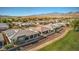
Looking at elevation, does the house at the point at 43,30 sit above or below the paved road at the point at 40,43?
above

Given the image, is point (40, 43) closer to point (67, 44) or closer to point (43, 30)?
point (43, 30)

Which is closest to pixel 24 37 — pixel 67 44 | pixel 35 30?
pixel 35 30

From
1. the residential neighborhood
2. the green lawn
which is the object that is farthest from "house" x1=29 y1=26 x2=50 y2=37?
the green lawn

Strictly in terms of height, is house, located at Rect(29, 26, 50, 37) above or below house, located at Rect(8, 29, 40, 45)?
above

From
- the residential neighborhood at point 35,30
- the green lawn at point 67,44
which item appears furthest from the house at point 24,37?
the green lawn at point 67,44

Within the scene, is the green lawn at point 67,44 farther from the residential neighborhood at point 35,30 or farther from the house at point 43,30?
the house at point 43,30

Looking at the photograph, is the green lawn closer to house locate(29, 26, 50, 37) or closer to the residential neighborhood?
the residential neighborhood

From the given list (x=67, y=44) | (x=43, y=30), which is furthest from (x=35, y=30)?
(x=67, y=44)

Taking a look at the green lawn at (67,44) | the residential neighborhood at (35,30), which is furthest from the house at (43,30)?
the green lawn at (67,44)

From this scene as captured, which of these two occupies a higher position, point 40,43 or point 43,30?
point 43,30
